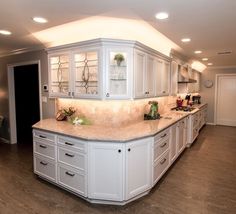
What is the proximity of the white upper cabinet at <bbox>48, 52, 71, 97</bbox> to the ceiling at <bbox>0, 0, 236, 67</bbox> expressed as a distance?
21.5 inches

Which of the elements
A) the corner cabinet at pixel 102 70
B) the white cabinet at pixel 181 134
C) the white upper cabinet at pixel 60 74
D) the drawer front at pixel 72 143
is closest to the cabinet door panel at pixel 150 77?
the corner cabinet at pixel 102 70

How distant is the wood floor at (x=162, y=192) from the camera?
2547 mm

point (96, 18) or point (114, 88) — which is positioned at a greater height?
point (96, 18)

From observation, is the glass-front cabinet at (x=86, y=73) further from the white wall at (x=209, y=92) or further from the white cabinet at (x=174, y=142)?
the white wall at (x=209, y=92)

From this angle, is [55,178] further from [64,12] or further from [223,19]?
[223,19]

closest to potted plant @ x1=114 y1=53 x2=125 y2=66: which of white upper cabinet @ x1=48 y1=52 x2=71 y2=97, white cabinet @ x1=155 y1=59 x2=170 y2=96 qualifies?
white upper cabinet @ x1=48 y1=52 x2=71 y2=97

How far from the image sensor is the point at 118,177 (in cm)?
252

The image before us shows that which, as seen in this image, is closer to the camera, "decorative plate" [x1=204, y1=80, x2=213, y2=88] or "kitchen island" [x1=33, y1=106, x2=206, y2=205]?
"kitchen island" [x1=33, y1=106, x2=206, y2=205]

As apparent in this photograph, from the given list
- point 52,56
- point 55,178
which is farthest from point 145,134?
point 52,56

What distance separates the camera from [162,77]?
4.13 metres

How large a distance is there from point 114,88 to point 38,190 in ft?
6.29

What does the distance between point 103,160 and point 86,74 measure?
1.37 metres

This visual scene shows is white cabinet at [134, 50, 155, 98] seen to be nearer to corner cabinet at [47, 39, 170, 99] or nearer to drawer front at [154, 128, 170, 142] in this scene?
corner cabinet at [47, 39, 170, 99]

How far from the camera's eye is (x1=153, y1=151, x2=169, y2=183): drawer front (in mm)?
2975
